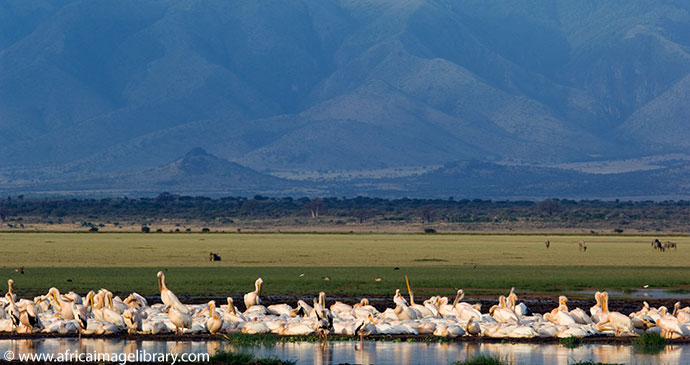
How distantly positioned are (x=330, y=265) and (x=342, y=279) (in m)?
7.11

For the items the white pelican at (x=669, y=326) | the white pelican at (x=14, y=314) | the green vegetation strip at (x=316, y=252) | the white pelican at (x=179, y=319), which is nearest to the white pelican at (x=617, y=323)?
the white pelican at (x=669, y=326)

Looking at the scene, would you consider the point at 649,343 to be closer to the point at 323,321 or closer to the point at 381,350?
the point at 381,350

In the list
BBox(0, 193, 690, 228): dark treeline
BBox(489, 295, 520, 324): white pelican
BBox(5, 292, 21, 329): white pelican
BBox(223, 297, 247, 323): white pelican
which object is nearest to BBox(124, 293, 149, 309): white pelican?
BBox(223, 297, 247, 323): white pelican

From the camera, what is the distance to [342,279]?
35.5m

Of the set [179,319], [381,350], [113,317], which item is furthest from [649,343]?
[113,317]

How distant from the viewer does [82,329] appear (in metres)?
22.1

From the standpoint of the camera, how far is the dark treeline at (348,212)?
9969cm

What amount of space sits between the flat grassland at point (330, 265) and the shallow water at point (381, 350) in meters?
9.08

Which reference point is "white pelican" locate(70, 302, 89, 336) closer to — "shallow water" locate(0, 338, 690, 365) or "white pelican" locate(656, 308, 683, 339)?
"shallow water" locate(0, 338, 690, 365)

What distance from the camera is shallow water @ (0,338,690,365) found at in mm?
20062

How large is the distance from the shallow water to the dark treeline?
73525 mm

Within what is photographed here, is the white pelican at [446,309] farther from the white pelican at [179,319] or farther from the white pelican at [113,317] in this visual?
the white pelican at [113,317]

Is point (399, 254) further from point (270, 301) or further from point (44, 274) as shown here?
point (270, 301)

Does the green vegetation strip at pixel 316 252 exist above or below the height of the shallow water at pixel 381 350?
above
